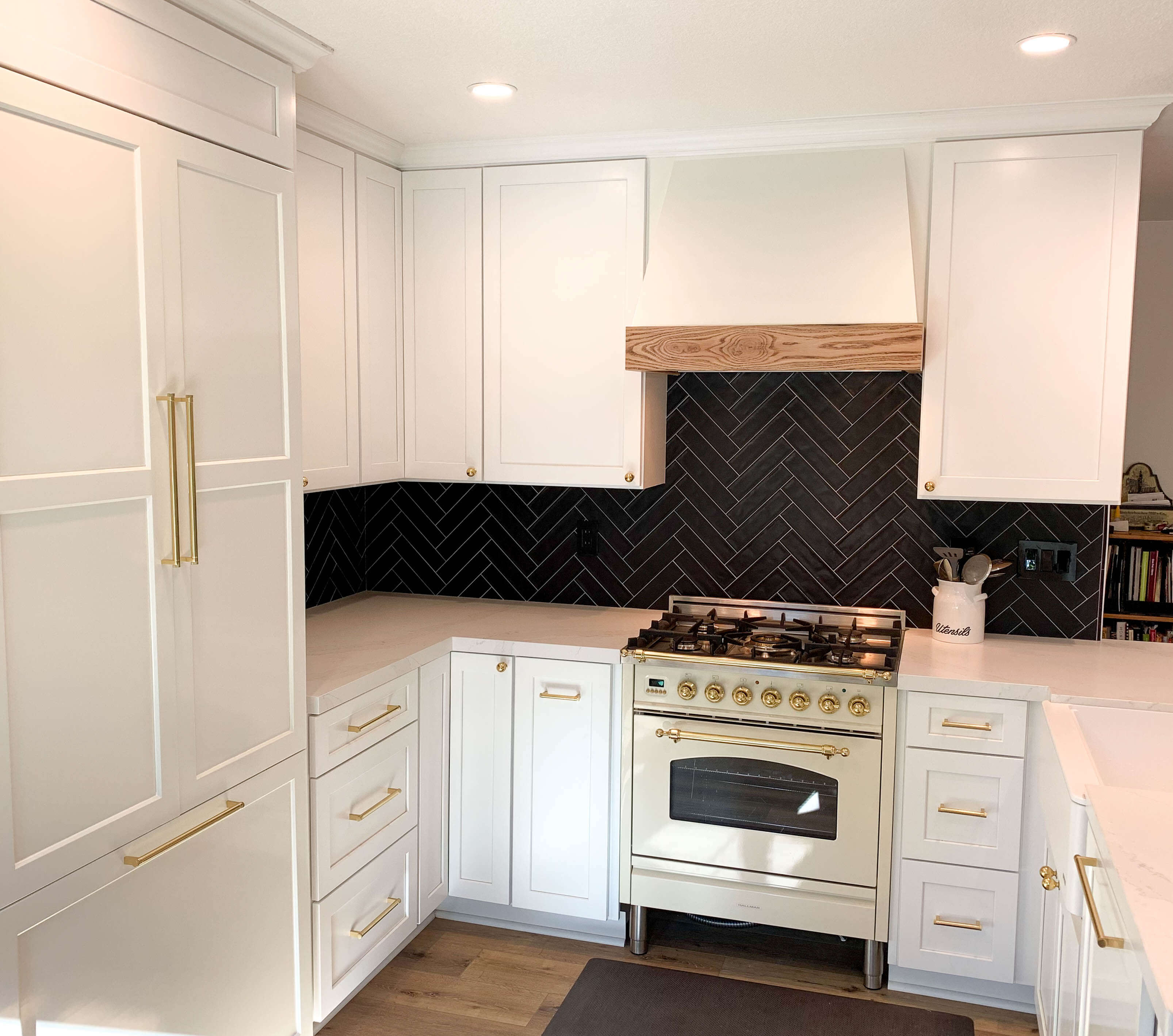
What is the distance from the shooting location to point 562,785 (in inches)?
119

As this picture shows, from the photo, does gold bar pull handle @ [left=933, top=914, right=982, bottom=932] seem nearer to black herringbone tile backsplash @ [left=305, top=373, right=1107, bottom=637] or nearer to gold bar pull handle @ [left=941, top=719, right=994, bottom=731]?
gold bar pull handle @ [left=941, top=719, right=994, bottom=731]

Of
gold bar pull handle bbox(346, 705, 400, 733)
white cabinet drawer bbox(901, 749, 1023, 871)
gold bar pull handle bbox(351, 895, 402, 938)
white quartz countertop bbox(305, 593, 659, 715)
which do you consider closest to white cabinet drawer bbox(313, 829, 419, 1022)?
gold bar pull handle bbox(351, 895, 402, 938)

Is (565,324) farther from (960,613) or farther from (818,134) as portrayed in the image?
(960,613)

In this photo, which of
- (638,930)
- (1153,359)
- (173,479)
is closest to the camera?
(173,479)

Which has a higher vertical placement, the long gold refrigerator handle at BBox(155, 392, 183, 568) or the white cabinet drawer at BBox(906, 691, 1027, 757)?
the long gold refrigerator handle at BBox(155, 392, 183, 568)

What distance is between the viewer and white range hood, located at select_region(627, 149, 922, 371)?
281 cm

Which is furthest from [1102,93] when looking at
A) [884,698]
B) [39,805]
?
[39,805]

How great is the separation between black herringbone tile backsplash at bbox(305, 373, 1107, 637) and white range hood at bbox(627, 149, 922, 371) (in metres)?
0.51

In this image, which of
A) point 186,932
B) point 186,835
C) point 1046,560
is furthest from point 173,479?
point 1046,560

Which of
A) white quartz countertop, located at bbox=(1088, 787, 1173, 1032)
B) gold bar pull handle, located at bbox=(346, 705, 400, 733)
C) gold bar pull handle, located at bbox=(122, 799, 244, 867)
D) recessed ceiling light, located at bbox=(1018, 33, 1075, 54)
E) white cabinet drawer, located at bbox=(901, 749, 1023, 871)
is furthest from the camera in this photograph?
white cabinet drawer, located at bbox=(901, 749, 1023, 871)

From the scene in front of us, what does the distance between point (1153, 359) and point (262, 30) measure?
4.11 m

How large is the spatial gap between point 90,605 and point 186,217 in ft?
2.49

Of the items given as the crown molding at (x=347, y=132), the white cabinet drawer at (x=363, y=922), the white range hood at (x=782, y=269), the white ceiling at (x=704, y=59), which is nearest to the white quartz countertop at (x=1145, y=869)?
the white range hood at (x=782, y=269)

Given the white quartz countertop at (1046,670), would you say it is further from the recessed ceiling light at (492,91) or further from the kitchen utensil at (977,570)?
the recessed ceiling light at (492,91)
